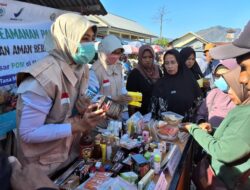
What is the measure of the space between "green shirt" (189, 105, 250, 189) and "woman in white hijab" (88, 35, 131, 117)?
1.38 m

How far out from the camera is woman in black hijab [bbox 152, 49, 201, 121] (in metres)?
2.95

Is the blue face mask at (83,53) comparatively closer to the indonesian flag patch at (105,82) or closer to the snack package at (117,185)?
the snack package at (117,185)

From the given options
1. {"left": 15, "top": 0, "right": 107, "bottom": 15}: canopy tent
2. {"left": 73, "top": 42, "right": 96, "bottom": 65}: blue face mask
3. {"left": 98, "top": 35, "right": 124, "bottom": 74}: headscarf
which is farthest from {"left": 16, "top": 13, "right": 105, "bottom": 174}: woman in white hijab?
{"left": 15, "top": 0, "right": 107, "bottom": 15}: canopy tent

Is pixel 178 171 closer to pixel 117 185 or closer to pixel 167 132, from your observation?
pixel 167 132

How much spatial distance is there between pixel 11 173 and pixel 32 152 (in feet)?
2.19

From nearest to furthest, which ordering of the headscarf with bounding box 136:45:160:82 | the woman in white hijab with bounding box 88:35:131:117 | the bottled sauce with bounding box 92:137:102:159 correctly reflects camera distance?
the bottled sauce with bounding box 92:137:102:159
the woman in white hijab with bounding box 88:35:131:117
the headscarf with bounding box 136:45:160:82

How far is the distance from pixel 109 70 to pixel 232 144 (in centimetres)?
182

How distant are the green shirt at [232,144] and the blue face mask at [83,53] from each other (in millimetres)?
1002

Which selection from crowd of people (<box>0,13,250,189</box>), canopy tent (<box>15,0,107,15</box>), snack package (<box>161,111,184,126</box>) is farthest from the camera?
canopy tent (<box>15,0,107,15</box>)

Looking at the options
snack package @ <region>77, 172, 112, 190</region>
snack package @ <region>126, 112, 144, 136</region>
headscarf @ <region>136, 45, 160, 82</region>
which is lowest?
snack package @ <region>77, 172, 112, 190</region>

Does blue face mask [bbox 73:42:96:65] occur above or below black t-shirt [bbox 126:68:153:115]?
above

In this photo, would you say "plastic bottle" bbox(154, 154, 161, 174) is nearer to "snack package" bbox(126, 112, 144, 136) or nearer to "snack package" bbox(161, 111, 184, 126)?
"snack package" bbox(126, 112, 144, 136)

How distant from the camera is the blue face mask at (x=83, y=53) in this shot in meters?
1.61

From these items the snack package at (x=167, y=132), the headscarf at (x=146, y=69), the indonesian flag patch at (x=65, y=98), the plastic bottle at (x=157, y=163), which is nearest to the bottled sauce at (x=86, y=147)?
the indonesian flag patch at (x=65, y=98)
